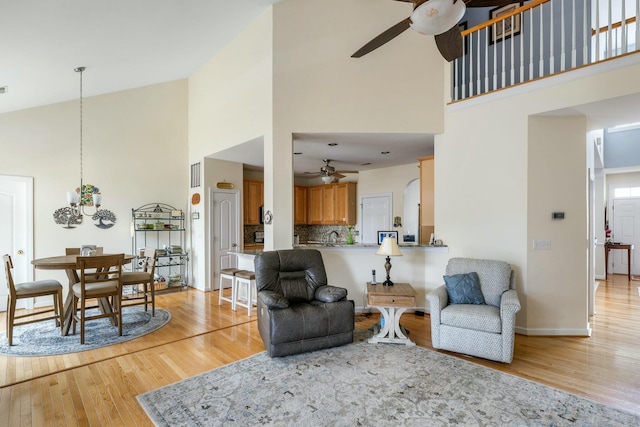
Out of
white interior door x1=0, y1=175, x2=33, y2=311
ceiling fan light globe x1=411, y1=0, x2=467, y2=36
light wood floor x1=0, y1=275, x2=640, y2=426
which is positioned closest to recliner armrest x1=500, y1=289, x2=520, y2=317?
light wood floor x1=0, y1=275, x2=640, y2=426

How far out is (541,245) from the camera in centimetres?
377

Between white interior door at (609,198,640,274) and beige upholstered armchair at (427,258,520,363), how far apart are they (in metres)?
6.52

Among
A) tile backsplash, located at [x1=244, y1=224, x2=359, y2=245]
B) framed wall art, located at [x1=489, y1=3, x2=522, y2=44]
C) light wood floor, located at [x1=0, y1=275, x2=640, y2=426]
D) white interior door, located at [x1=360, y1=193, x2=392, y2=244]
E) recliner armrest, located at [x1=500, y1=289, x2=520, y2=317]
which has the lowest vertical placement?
light wood floor, located at [x1=0, y1=275, x2=640, y2=426]

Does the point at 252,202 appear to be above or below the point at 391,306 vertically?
above

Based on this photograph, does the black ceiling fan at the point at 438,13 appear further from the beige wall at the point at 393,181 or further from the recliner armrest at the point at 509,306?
the beige wall at the point at 393,181

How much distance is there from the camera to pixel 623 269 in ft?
25.0

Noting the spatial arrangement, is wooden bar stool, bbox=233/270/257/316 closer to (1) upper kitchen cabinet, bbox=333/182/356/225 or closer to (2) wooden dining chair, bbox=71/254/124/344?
(2) wooden dining chair, bbox=71/254/124/344

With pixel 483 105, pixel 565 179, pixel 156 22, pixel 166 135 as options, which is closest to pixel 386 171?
pixel 483 105

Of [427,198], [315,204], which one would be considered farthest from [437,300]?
[315,204]

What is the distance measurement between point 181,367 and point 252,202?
4.43 m

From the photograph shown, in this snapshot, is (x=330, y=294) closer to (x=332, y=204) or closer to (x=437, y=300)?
(x=437, y=300)

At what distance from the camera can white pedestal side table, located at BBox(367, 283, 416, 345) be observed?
3.44 m

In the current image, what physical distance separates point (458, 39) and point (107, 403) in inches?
160

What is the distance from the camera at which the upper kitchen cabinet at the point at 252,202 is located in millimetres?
7027
